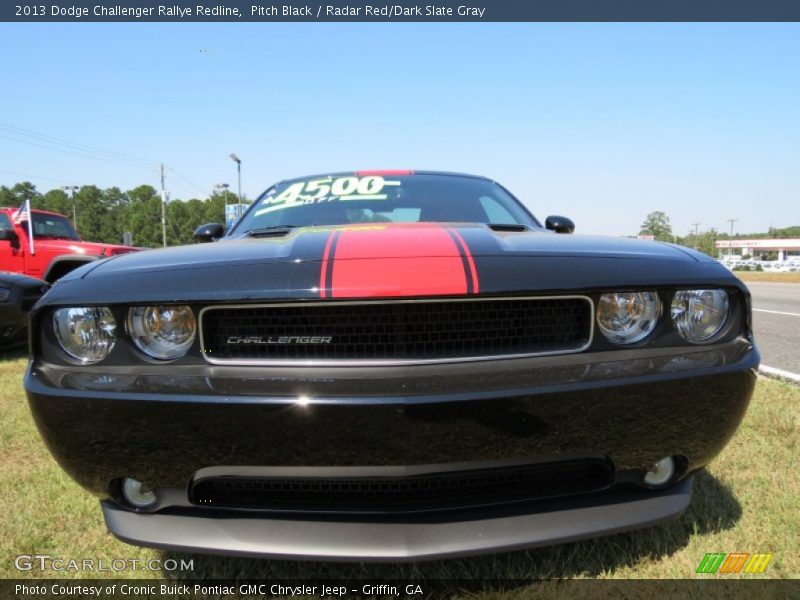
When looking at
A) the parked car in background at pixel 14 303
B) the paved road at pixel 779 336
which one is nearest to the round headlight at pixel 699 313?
the paved road at pixel 779 336

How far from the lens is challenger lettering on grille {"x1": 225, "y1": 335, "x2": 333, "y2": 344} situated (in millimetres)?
1250

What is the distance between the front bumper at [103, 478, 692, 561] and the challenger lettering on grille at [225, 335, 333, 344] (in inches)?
16.8

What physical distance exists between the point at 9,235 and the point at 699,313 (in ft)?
27.6

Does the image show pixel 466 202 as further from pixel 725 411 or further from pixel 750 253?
pixel 750 253

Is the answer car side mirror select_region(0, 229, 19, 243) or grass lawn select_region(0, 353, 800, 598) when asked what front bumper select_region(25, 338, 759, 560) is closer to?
grass lawn select_region(0, 353, 800, 598)

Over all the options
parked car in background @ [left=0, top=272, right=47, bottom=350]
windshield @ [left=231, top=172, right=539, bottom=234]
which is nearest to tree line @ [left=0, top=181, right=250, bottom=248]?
parked car in background @ [left=0, top=272, right=47, bottom=350]

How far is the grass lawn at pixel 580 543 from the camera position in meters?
1.59

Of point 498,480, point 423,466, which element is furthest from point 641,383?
point 423,466

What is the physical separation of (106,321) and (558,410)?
1.12m

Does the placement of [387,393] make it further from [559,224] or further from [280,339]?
[559,224]

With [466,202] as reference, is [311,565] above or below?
below

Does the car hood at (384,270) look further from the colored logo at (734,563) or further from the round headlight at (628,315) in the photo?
the colored logo at (734,563)

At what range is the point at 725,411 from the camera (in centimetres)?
136

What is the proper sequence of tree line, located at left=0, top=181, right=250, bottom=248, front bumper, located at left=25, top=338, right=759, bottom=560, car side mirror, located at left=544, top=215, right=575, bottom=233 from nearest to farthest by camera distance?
1. front bumper, located at left=25, top=338, right=759, bottom=560
2. car side mirror, located at left=544, top=215, right=575, bottom=233
3. tree line, located at left=0, top=181, right=250, bottom=248
